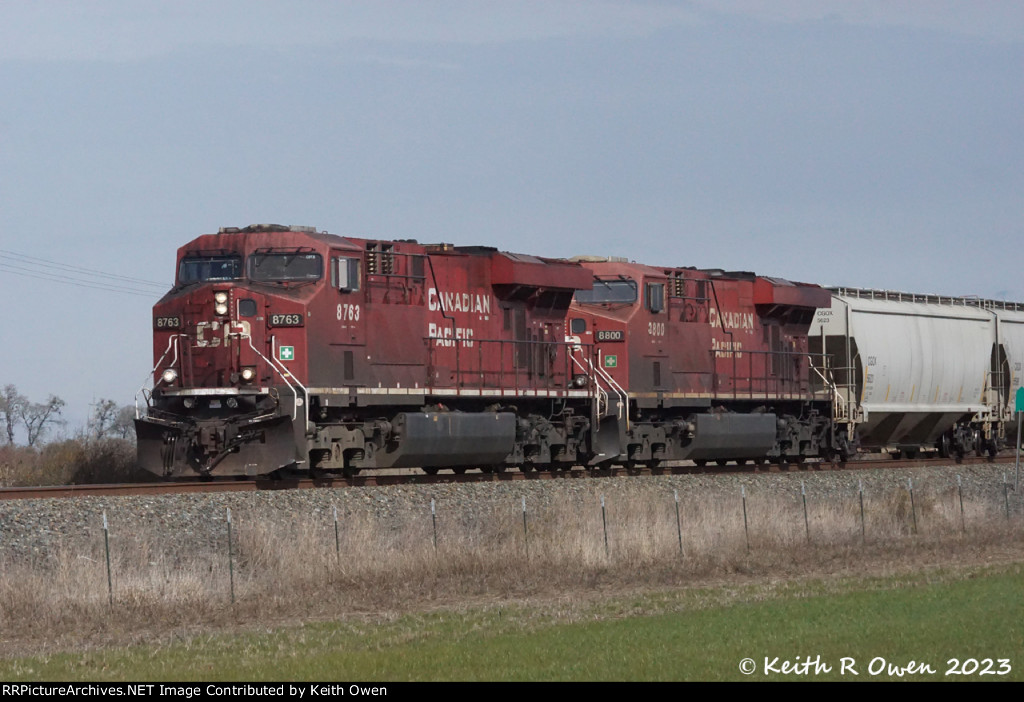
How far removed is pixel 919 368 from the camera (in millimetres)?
36219

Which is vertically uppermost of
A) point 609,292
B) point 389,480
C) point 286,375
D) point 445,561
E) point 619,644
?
→ point 609,292

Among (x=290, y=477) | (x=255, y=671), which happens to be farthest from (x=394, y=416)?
(x=255, y=671)

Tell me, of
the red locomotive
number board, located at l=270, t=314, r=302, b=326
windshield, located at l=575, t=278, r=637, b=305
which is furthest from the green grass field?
windshield, located at l=575, t=278, r=637, b=305

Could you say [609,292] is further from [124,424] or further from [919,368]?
[124,424]

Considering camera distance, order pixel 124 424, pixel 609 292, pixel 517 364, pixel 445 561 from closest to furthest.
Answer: pixel 445 561, pixel 517 364, pixel 609 292, pixel 124 424

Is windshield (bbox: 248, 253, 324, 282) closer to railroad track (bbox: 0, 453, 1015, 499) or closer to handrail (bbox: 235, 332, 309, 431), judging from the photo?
handrail (bbox: 235, 332, 309, 431)

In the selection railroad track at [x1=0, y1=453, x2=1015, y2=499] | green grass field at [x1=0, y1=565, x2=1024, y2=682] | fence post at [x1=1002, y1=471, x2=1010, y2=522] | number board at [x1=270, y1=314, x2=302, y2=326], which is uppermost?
number board at [x1=270, y1=314, x2=302, y2=326]

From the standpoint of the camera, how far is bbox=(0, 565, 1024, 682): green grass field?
11.3 m

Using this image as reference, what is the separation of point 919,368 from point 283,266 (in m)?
18.2

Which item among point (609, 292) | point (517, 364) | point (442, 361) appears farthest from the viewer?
point (609, 292)

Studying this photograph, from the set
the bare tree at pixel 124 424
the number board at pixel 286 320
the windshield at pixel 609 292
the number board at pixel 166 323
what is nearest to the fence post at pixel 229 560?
the number board at pixel 286 320

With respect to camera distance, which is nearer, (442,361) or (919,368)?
(442,361)

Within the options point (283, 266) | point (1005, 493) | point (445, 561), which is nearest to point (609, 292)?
point (283, 266)

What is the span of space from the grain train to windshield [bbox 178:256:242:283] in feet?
0.10
